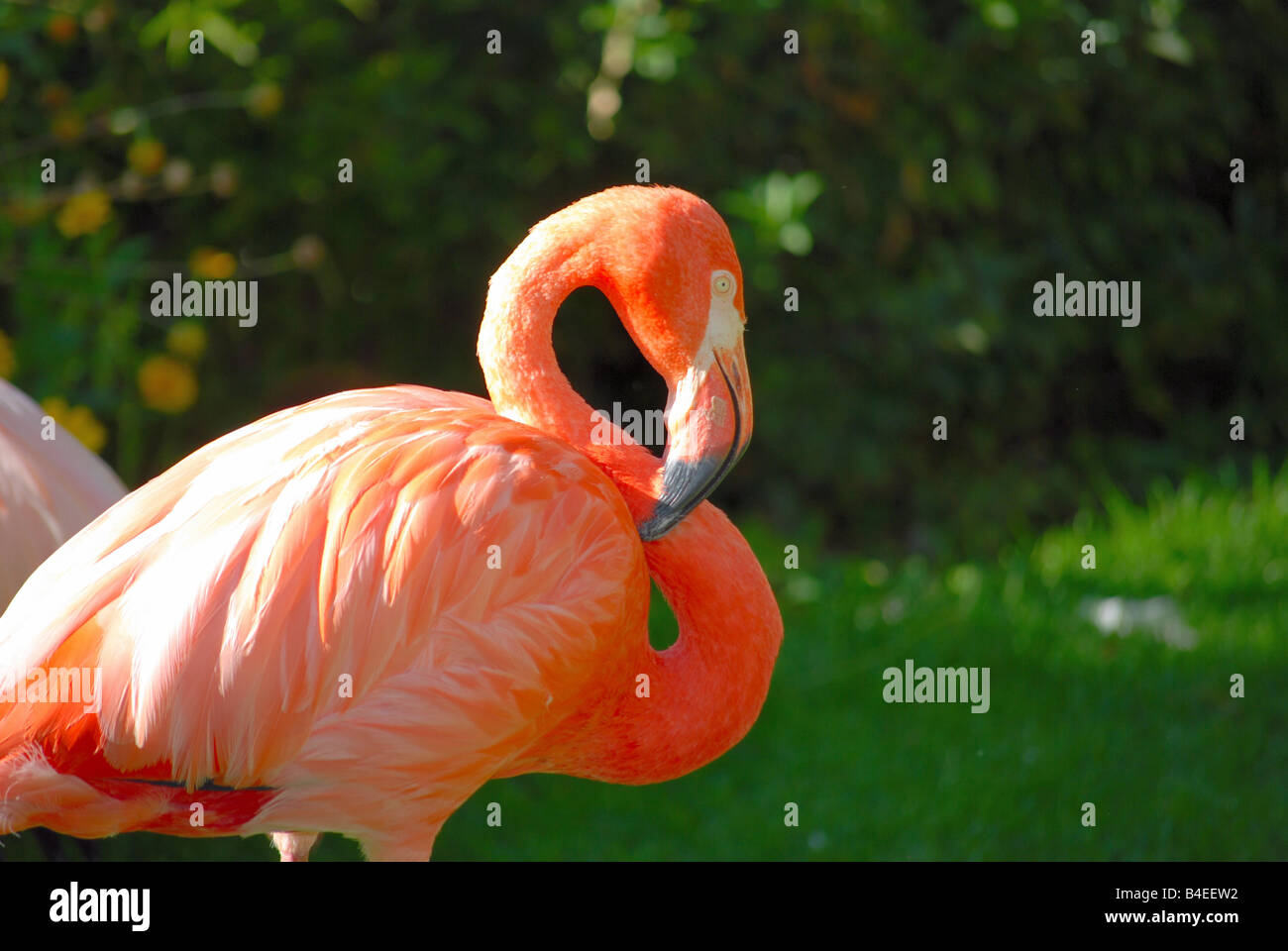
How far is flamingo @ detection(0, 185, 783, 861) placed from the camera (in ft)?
7.70

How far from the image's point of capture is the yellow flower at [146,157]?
14.3 ft

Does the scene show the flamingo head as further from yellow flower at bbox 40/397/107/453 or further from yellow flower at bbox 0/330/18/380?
yellow flower at bbox 0/330/18/380

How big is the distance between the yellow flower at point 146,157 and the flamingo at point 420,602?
1.98 meters

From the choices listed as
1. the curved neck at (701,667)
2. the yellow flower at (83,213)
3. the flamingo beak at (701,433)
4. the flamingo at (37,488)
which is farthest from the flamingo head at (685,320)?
the yellow flower at (83,213)

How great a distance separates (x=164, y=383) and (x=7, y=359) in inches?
19.9

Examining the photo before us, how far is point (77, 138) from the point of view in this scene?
4.44 meters

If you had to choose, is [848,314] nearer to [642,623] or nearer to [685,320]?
[685,320]

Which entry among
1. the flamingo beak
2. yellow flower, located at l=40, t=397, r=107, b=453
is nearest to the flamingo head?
the flamingo beak

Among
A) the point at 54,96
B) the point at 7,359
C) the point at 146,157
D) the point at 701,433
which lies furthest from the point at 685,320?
the point at 54,96

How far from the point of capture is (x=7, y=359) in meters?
4.04

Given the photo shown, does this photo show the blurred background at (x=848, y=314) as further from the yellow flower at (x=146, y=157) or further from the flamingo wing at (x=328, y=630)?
the flamingo wing at (x=328, y=630)
